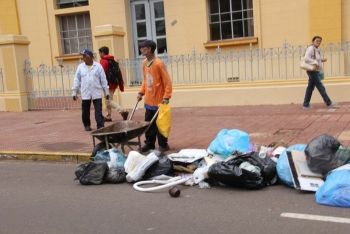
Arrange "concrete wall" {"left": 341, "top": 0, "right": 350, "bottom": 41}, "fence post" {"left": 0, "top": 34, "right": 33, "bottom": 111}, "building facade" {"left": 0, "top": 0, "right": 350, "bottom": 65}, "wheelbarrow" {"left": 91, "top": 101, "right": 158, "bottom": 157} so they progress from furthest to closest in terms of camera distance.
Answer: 1. "fence post" {"left": 0, "top": 34, "right": 33, "bottom": 111}
2. "building facade" {"left": 0, "top": 0, "right": 350, "bottom": 65}
3. "concrete wall" {"left": 341, "top": 0, "right": 350, "bottom": 41}
4. "wheelbarrow" {"left": 91, "top": 101, "right": 158, "bottom": 157}

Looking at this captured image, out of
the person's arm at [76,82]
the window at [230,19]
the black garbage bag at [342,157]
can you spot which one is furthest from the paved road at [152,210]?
the window at [230,19]

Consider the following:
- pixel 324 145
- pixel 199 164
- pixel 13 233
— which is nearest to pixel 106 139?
pixel 199 164

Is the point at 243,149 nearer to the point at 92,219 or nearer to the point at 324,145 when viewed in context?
the point at 324,145

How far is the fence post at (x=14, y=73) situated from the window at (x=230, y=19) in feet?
18.6

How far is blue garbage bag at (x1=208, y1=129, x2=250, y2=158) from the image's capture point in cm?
663

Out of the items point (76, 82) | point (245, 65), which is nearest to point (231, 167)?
point (76, 82)

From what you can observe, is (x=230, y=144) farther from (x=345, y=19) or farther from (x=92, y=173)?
(x=345, y=19)

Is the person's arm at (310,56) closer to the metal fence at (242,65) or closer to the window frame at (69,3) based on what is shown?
the metal fence at (242,65)

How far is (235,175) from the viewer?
5.96 m

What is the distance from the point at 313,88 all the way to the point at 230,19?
4.73 meters

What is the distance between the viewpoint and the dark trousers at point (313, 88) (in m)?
11.4

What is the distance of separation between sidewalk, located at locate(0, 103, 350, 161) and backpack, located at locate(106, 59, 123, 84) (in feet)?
3.58

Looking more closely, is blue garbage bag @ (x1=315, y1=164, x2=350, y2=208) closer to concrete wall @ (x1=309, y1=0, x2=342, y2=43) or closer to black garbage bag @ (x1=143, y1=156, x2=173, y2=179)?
black garbage bag @ (x1=143, y1=156, x2=173, y2=179)

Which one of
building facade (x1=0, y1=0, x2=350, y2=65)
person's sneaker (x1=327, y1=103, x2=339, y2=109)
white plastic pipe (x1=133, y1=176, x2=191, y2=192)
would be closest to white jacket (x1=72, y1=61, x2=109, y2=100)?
building facade (x1=0, y1=0, x2=350, y2=65)
